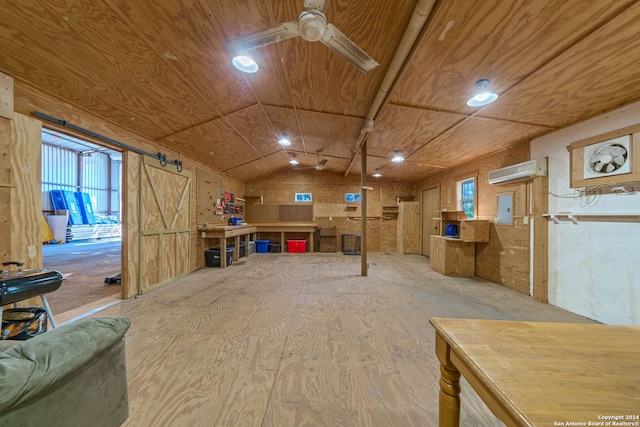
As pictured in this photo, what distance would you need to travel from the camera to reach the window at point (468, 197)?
490cm

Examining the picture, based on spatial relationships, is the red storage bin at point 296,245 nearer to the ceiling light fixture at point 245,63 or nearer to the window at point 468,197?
the window at point 468,197

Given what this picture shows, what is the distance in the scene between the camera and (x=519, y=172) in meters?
3.46

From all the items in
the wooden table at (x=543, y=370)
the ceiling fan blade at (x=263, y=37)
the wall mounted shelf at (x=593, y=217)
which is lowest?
the wooden table at (x=543, y=370)

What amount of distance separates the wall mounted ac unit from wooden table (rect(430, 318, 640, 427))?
309cm

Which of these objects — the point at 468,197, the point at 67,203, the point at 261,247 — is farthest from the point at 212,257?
the point at 67,203

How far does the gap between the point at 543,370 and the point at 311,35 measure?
6.44 ft

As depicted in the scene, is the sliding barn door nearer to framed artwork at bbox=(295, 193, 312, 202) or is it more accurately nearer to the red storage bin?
the red storage bin

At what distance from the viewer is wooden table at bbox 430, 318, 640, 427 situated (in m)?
0.58

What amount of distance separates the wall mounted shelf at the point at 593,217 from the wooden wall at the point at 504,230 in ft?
1.33

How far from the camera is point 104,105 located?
2658 mm

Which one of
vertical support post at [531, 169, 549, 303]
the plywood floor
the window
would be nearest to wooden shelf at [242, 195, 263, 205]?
the plywood floor

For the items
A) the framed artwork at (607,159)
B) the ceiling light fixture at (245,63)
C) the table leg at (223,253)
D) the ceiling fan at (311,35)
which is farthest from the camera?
the table leg at (223,253)

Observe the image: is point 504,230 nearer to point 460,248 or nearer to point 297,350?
point 460,248

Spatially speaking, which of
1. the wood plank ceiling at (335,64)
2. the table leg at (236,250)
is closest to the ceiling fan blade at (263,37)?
the wood plank ceiling at (335,64)
